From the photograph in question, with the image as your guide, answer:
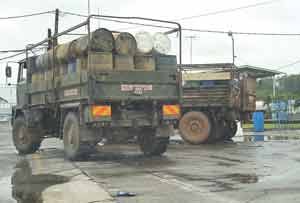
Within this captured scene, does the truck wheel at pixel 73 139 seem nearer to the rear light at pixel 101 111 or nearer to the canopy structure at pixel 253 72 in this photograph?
the rear light at pixel 101 111

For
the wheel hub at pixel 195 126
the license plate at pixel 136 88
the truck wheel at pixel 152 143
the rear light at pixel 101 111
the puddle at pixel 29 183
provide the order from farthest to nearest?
the wheel hub at pixel 195 126 < the truck wheel at pixel 152 143 < the license plate at pixel 136 88 < the rear light at pixel 101 111 < the puddle at pixel 29 183

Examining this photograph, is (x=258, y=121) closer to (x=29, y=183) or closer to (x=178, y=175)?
(x=178, y=175)

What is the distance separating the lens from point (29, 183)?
9258mm

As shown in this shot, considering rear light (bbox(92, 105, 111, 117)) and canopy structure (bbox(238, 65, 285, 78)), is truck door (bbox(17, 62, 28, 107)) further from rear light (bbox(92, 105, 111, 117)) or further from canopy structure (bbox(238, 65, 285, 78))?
canopy structure (bbox(238, 65, 285, 78))

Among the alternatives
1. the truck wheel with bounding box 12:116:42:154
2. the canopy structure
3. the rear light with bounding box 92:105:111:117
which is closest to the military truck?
the rear light with bounding box 92:105:111:117

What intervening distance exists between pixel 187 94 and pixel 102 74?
7064mm

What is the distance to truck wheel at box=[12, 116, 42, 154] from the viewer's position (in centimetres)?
1585

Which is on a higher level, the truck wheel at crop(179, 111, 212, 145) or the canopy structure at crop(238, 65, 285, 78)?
the canopy structure at crop(238, 65, 285, 78)

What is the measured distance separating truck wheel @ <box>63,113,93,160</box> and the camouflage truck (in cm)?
606

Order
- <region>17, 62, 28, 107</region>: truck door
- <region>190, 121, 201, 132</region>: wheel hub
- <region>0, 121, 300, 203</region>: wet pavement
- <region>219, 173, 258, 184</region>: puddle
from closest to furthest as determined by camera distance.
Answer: <region>0, 121, 300, 203</region>: wet pavement < <region>219, 173, 258, 184</region>: puddle < <region>17, 62, 28, 107</region>: truck door < <region>190, 121, 201, 132</region>: wheel hub

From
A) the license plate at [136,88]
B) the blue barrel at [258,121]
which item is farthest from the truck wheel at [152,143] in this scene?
the blue barrel at [258,121]

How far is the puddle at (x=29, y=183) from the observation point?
25.6 feet

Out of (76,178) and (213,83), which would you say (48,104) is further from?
(213,83)

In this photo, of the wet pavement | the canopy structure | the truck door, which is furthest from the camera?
the canopy structure
